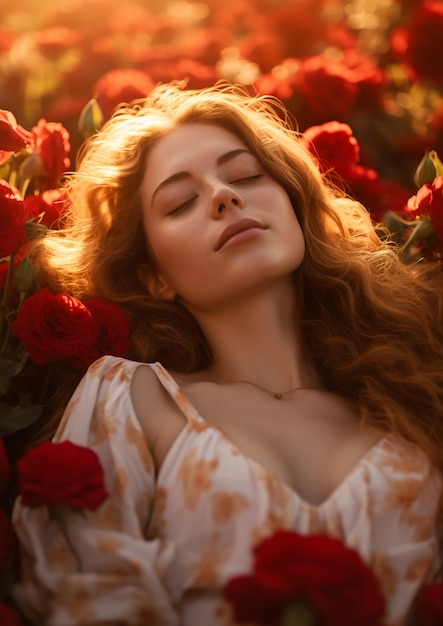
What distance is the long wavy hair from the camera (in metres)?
2.22

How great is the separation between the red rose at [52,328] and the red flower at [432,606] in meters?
0.83

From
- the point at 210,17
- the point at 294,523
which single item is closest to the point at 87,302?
the point at 294,523

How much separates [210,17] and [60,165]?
1593 millimetres

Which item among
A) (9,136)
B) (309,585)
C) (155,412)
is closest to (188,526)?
(155,412)

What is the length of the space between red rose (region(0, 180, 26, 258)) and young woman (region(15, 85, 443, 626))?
0.96ft

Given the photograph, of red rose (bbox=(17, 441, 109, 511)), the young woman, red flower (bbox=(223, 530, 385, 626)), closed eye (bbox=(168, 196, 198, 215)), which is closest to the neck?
the young woman

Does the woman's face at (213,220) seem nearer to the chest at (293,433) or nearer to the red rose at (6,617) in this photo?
the chest at (293,433)

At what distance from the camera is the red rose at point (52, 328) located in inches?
78.2

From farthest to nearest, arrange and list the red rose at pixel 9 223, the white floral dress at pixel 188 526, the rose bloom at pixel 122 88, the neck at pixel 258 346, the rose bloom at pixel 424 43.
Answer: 1. the rose bloom at pixel 424 43
2. the rose bloom at pixel 122 88
3. the neck at pixel 258 346
4. the red rose at pixel 9 223
5. the white floral dress at pixel 188 526

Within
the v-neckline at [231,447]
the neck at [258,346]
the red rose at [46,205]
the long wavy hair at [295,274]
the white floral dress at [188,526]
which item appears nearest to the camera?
the white floral dress at [188,526]

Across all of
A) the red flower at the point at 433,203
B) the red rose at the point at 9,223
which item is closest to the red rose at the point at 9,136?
the red rose at the point at 9,223

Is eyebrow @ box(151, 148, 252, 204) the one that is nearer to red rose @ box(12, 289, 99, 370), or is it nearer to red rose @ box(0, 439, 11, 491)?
red rose @ box(12, 289, 99, 370)

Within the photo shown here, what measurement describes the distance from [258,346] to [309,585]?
77 cm

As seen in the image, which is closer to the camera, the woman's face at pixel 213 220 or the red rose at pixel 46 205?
the woman's face at pixel 213 220
